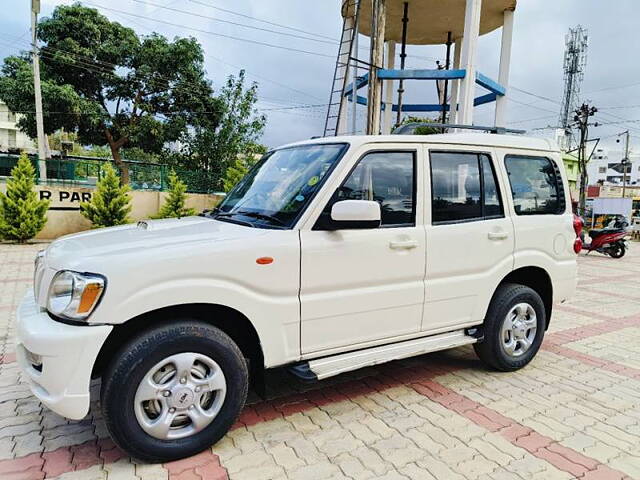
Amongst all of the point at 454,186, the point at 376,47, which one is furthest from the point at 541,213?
the point at 376,47

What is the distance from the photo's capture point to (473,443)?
296cm

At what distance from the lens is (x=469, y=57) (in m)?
10.9

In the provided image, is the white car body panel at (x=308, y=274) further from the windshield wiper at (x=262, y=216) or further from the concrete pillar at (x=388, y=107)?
the concrete pillar at (x=388, y=107)

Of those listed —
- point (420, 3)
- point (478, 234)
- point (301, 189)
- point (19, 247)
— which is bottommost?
point (19, 247)

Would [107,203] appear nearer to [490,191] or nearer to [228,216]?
[228,216]

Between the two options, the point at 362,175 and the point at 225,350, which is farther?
the point at 362,175

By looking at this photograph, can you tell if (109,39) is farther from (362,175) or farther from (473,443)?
(473,443)

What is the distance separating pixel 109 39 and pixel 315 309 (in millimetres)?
23413

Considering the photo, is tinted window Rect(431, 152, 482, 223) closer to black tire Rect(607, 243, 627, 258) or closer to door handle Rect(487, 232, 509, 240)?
door handle Rect(487, 232, 509, 240)

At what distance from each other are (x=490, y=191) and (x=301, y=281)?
197 centimetres

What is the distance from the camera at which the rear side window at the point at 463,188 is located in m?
3.57

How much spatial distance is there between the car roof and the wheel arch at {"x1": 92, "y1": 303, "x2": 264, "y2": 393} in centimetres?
148

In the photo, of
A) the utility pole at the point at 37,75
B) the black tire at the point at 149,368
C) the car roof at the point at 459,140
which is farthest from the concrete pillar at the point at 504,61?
the utility pole at the point at 37,75

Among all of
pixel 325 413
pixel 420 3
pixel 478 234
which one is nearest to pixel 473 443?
pixel 325 413
